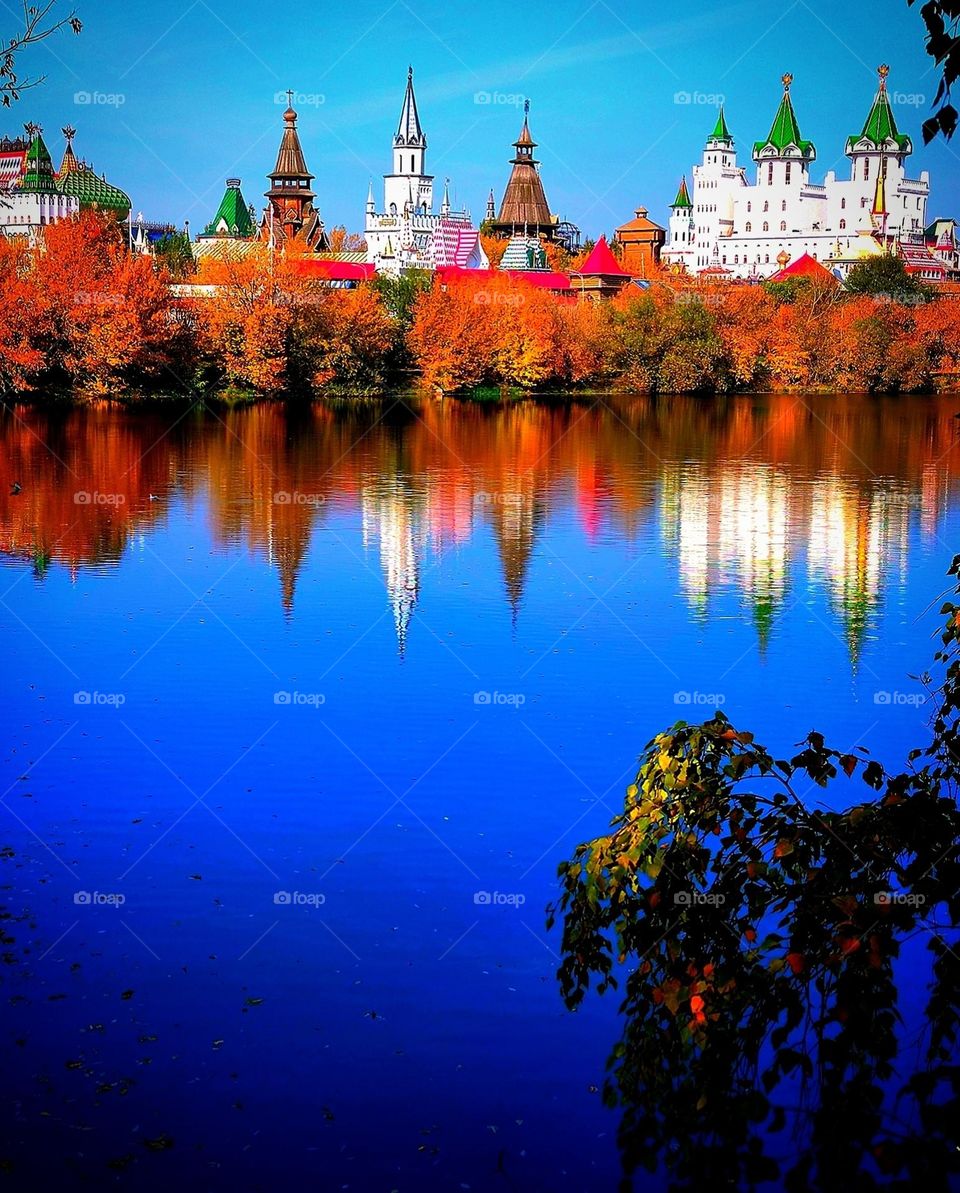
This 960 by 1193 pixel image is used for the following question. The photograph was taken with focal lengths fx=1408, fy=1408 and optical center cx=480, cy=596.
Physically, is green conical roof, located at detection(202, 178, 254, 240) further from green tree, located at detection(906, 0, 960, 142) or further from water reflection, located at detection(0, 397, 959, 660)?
green tree, located at detection(906, 0, 960, 142)

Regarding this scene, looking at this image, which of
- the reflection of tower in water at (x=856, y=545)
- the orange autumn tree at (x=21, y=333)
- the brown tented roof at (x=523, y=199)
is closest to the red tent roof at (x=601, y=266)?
the brown tented roof at (x=523, y=199)

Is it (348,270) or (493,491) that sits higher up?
(348,270)

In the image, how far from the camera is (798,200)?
168 meters

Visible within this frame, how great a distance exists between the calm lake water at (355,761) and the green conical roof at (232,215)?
95.4m

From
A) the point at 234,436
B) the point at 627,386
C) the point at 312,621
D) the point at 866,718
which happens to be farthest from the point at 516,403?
the point at 866,718

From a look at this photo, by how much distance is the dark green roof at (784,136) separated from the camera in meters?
168

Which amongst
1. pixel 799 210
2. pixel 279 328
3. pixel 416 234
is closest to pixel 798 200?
pixel 799 210

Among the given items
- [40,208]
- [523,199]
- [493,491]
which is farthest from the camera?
[523,199]

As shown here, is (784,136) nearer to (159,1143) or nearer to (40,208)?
(40,208)

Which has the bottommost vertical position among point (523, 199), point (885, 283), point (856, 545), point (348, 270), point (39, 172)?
point (856, 545)

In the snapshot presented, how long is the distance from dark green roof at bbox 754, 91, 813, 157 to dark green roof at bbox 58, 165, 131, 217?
90.0 metres

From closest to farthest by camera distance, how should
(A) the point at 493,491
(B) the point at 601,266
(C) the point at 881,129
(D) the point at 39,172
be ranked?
(A) the point at 493,491, (D) the point at 39,172, (B) the point at 601,266, (C) the point at 881,129

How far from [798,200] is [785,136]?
25.9 feet

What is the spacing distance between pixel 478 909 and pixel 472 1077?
82.4 inches
